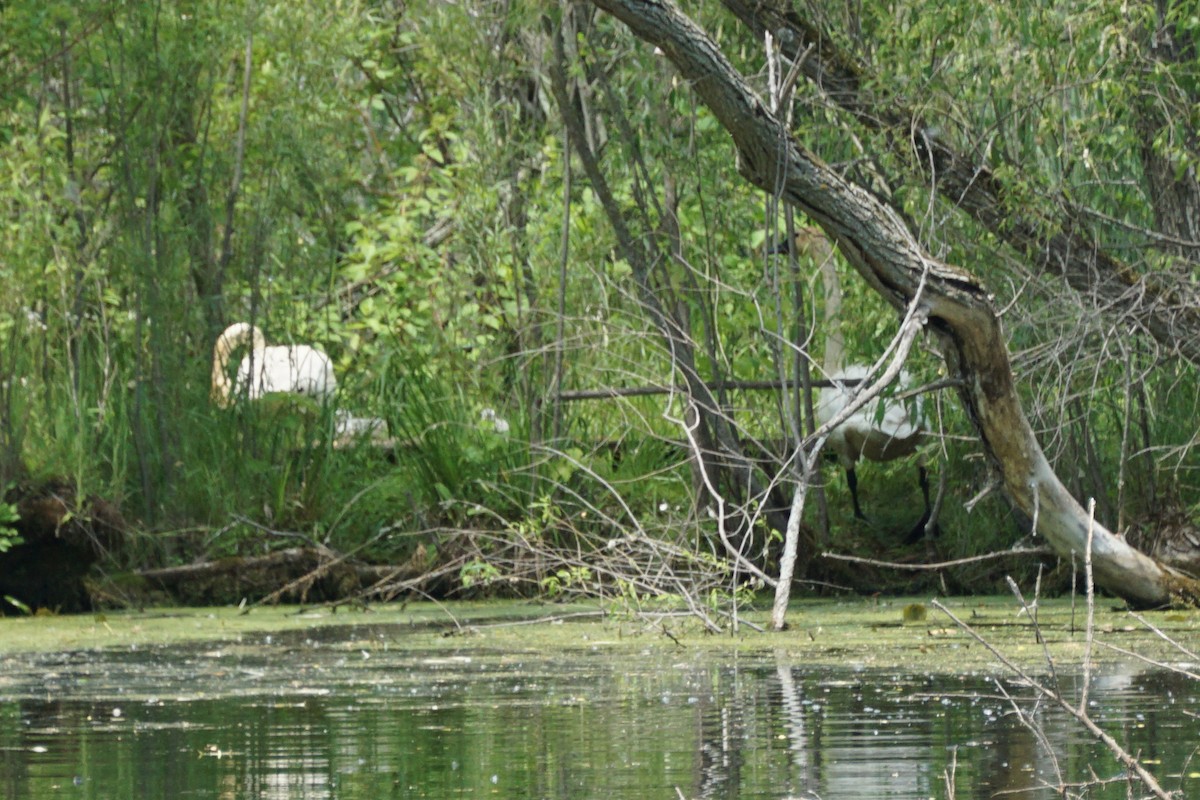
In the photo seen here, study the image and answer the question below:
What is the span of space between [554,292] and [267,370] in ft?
5.49

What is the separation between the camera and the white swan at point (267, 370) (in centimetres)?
1095

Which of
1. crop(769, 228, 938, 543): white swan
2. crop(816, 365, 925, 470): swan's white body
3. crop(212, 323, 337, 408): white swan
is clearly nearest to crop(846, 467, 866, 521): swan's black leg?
crop(769, 228, 938, 543): white swan

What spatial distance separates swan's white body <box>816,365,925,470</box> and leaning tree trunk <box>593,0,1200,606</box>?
1.44 m

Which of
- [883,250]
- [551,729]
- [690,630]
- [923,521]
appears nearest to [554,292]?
[923,521]

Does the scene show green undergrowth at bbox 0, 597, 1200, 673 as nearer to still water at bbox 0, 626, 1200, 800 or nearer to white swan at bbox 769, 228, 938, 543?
still water at bbox 0, 626, 1200, 800

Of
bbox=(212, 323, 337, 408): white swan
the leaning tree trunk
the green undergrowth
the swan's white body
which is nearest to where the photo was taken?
the green undergrowth

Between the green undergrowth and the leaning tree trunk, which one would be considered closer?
the green undergrowth

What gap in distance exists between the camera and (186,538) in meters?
10.6

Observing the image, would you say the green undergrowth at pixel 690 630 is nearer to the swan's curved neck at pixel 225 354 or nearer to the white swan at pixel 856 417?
the white swan at pixel 856 417

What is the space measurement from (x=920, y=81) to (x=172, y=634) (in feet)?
13.2

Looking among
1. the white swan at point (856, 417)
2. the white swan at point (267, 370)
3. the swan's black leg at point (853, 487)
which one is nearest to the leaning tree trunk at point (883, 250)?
the white swan at point (856, 417)

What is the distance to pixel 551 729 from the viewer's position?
5.59 metres

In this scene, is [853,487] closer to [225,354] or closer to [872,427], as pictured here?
[872,427]

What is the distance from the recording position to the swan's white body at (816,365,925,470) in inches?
399
